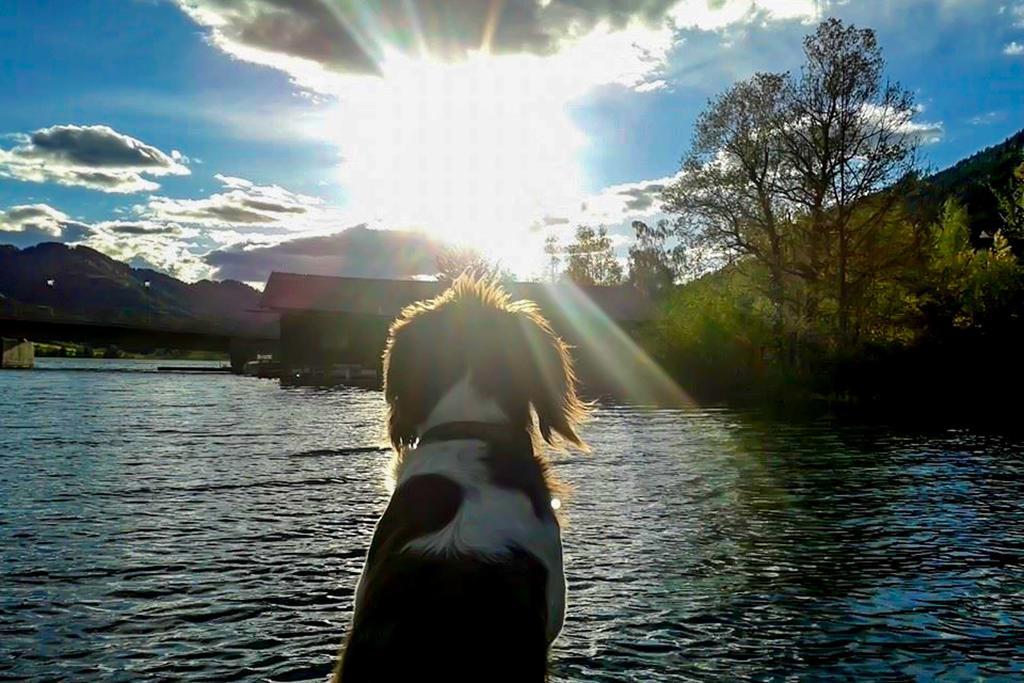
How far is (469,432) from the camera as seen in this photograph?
4.10 m

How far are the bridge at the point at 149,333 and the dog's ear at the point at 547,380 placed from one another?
87.7 m

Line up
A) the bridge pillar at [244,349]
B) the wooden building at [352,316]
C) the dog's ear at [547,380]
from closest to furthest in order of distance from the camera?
the dog's ear at [547,380]
the wooden building at [352,316]
the bridge pillar at [244,349]

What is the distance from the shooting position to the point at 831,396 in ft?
129

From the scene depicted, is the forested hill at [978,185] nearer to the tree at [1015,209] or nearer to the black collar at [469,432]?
the tree at [1015,209]

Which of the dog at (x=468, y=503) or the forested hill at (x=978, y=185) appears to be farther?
the forested hill at (x=978, y=185)

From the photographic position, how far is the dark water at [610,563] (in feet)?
19.9

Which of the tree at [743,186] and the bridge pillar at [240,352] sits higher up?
the tree at [743,186]

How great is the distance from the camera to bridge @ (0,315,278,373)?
8588cm

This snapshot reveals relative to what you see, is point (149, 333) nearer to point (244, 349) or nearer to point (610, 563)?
point (244, 349)

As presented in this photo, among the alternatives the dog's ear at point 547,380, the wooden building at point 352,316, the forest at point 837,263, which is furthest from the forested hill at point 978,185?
the dog's ear at point 547,380

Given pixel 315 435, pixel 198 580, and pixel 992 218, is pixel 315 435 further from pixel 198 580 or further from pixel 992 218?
pixel 992 218

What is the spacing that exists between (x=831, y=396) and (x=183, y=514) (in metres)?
33.3

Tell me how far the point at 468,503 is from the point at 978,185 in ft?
470

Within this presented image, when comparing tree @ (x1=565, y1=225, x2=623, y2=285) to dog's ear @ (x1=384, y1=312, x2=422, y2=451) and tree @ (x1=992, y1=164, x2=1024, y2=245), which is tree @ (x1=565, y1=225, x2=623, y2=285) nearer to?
tree @ (x1=992, y1=164, x2=1024, y2=245)
